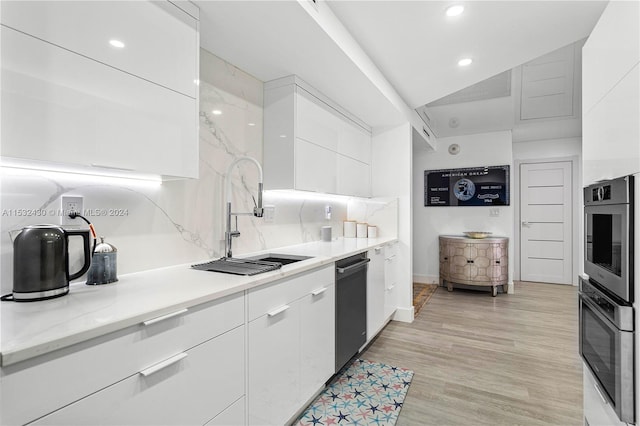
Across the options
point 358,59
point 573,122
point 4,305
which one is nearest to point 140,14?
point 4,305

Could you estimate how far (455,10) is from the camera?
6.44ft

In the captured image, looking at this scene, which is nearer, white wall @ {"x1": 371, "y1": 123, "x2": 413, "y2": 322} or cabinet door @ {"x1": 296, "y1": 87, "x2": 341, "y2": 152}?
cabinet door @ {"x1": 296, "y1": 87, "x2": 341, "y2": 152}

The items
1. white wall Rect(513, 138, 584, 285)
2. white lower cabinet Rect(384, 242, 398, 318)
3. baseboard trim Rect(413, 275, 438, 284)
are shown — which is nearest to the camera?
white lower cabinet Rect(384, 242, 398, 318)

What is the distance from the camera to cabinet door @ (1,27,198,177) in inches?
38.8

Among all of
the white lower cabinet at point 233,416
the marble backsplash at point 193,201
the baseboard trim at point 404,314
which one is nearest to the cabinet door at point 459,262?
the baseboard trim at point 404,314

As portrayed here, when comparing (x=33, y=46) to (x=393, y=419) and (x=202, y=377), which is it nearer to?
(x=202, y=377)

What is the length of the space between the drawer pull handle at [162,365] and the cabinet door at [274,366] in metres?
0.36

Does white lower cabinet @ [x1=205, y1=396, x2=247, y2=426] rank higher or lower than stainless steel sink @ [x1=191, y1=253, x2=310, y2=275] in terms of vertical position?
lower

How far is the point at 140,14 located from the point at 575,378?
351cm

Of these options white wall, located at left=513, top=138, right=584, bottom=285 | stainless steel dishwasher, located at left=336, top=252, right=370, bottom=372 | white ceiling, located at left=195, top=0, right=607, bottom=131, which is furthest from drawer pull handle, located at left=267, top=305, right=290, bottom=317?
white wall, located at left=513, top=138, right=584, bottom=285

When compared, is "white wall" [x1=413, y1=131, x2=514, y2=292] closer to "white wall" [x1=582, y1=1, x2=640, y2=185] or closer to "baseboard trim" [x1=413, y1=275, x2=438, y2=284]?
"baseboard trim" [x1=413, y1=275, x2=438, y2=284]

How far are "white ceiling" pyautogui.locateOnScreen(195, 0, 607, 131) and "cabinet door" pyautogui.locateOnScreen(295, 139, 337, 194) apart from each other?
1.69 ft

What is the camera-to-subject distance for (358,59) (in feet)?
7.50

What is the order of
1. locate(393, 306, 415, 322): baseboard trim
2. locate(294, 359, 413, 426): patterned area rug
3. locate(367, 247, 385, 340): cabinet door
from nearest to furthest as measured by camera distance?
locate(294, 359, 413, 426): patterned area rug, locate(367, 247, 385, 340): cabinet door, locate(393, 306, 415, 322): baseboard trim
